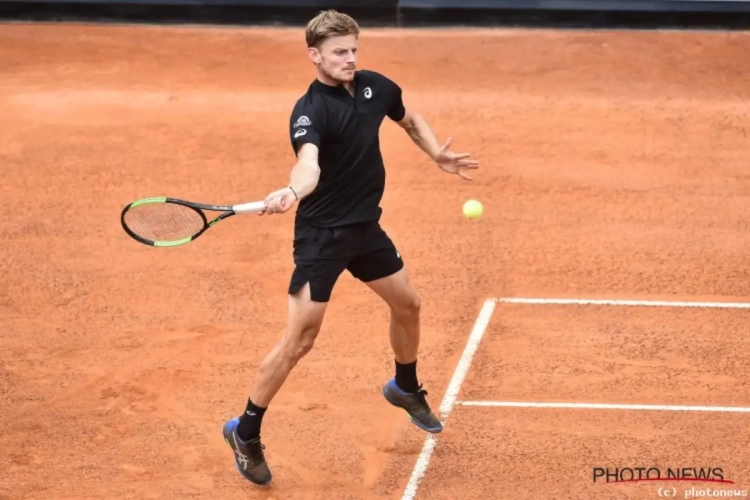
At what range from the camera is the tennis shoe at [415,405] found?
777 cm

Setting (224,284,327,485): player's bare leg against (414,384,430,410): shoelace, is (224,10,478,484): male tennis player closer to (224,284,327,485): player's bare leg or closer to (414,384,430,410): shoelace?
(224,284,327,485): player's bare leg

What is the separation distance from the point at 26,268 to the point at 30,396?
7.37 feet

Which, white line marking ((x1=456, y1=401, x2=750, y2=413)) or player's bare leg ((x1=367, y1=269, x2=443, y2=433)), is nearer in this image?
player's bare leg ((x1=367, y1=269, x2=443, y2=433))

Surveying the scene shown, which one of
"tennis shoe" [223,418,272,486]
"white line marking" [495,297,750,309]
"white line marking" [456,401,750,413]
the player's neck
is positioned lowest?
"white line marking" [495,297,750,309]

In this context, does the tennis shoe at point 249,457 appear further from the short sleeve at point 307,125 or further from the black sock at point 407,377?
the short sleeve at point 307,125

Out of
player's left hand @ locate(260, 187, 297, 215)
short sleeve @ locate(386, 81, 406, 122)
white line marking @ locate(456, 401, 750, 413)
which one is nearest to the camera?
player's left hand @ locate(260, 187, 297, 215)

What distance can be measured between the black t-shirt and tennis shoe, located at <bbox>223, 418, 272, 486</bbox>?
145 cm

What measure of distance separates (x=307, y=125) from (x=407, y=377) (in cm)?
199

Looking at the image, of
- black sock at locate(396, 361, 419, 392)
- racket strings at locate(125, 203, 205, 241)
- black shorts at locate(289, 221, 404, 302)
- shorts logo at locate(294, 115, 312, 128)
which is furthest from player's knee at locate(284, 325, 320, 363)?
shorts logo at locate(294, 115, 312, 128)

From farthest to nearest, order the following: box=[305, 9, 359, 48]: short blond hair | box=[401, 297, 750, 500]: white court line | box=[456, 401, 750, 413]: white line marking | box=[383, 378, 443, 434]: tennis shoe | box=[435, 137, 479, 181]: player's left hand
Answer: box=[456, 401, 750, 413]: white line marking < box=[383, 378, 443, 434]: tennis shoe < box=[401, 297, 750, 500]: white court line < box=[435, 137, 479, 181]: player's left hand < box=[305, 9, 359, 48]: short blond hair

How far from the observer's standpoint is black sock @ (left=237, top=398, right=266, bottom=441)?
23.8ft

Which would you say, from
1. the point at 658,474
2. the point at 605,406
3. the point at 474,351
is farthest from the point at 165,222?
the point at 658,474

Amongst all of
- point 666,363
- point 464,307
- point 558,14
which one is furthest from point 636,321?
point 558,14

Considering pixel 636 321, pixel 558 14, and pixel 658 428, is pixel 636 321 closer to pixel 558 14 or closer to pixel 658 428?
pixel 658 428
